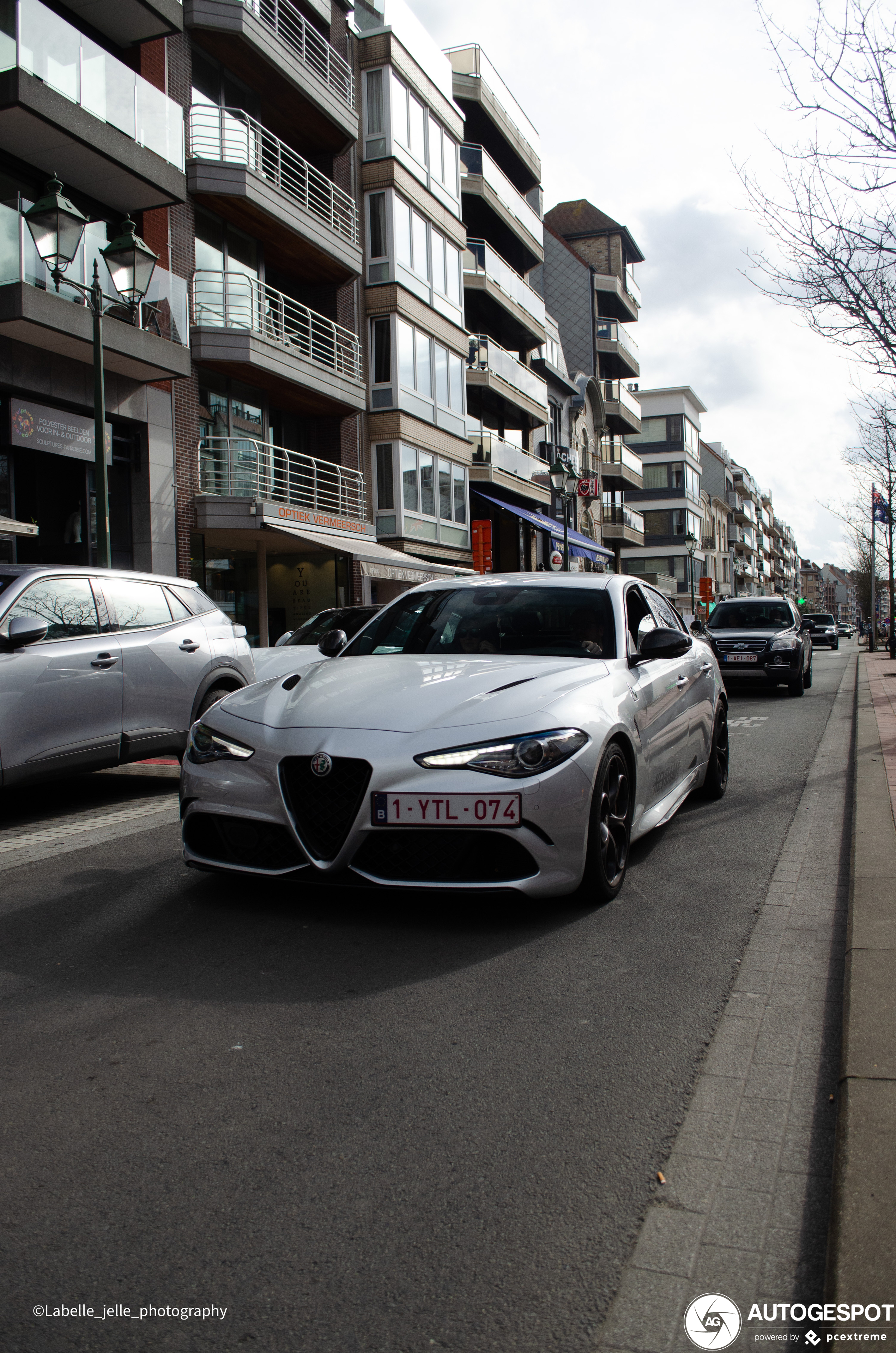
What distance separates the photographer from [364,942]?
160 inches

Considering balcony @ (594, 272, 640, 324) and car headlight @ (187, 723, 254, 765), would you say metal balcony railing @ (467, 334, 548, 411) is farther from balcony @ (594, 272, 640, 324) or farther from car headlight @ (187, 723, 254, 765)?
car headlight @ (187, 723, 254, 765)

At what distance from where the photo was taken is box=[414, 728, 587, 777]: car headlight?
13.5ft

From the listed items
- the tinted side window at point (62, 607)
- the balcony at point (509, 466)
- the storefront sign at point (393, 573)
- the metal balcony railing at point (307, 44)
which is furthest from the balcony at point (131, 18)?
the balcony at point (509, 466)

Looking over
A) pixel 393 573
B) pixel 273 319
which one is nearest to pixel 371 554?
pixel 393 573

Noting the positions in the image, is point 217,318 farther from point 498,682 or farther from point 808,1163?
point 808,1163

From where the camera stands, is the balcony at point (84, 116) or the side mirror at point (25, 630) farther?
the balcony at point (84, 116)

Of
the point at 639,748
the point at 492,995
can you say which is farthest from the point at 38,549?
the point at 492,995

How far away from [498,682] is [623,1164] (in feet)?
8.08

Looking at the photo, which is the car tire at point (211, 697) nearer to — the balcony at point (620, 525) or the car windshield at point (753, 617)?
the car windshield at point (753, 617)

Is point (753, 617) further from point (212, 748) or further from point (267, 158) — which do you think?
point (212, 748)

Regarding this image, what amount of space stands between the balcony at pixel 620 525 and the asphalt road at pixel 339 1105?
5113 cm

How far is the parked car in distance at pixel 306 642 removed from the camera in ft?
36.6

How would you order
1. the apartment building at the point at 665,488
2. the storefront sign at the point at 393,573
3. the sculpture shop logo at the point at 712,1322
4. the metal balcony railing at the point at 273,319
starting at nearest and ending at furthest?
the sculpture shop logo at the point at 712,1322
the metal balcony railing at the point at 273,319
the storefront sign at the point at 393,573
the apartment building at the point at 665,488

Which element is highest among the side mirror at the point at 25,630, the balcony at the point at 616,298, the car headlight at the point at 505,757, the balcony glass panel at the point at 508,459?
the balcony at the point at 616,298
